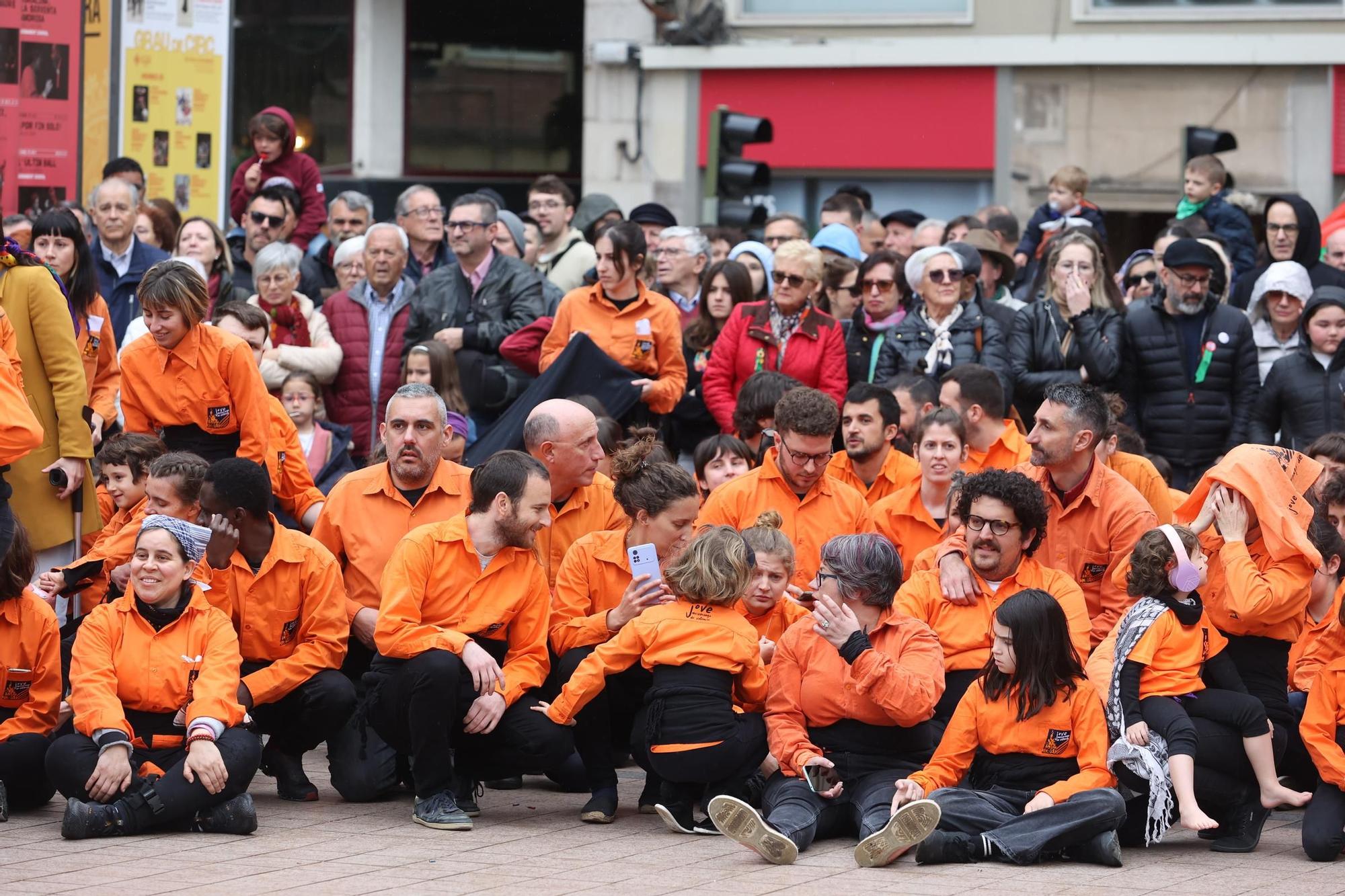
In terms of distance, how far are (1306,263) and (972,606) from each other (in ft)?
17.3

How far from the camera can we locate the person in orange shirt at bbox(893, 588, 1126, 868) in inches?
275

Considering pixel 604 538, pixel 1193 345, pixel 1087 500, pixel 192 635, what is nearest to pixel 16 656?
pixel 192 635

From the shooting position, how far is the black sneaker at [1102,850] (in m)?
7.02

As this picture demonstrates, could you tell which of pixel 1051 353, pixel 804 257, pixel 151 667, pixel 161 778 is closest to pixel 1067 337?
pixel 1051 353

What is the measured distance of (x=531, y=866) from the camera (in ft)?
22.5

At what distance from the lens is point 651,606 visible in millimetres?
7715

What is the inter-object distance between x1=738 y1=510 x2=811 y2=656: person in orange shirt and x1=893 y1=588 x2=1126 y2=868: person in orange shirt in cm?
85

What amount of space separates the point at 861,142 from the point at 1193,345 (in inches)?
404

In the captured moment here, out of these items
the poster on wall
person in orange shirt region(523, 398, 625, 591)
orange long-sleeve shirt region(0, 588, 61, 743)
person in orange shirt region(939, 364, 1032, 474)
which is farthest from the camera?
the poster on wall

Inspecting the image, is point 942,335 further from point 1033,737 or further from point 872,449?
point 1033,737

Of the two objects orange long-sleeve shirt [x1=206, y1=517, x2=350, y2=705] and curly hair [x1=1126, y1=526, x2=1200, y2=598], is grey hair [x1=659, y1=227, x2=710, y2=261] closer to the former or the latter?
orange long-sleeve shirt [x1=206, y1=517, x2=350, y2=705]

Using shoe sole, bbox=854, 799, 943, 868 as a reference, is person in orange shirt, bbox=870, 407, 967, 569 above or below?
above

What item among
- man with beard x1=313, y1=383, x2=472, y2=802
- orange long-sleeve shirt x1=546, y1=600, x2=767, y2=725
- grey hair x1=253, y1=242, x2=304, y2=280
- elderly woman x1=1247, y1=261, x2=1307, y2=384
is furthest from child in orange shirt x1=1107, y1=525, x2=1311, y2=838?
grey hair x1=253, y1=242, x2=304, y2=280

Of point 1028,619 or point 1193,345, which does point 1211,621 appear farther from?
point 1193,345
